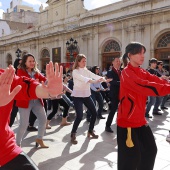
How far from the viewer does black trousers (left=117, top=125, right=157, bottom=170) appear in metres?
2.61

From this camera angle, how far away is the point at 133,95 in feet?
8.89

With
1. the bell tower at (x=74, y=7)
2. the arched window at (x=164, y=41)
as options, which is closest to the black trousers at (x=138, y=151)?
the arched window at (x=164, y=41)

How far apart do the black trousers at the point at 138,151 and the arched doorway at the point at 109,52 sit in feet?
62.3

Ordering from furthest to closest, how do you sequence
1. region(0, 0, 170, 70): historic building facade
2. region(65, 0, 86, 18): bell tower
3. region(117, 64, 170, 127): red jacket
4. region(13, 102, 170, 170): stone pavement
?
region(65, 0, 86, 18): bell tower
region(0, 0, 170, 70): historic building facade
region(13, 102, 170, 170): stone pavement
region(117, 64, 170, 127): red jacket

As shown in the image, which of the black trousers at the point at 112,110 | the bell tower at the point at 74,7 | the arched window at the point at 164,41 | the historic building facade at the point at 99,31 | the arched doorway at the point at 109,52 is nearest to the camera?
the black trousers at the point at 112,110

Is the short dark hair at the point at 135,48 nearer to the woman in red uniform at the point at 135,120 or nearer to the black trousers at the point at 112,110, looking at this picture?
the woman in red uniform at the point at 135,120

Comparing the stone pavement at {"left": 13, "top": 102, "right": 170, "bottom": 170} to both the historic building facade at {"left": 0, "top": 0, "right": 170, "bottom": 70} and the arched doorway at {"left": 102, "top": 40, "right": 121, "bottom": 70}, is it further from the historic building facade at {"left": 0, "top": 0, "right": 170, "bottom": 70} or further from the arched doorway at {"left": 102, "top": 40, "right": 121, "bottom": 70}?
the arched doorway at {"left": 102, "top": 40, "right": 121, "bottom": 70}

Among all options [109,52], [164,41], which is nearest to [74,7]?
[109,52]

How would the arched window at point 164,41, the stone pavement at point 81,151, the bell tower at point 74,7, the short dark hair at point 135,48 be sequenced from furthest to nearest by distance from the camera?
the bell tower at point 74,7 → the arched window at point 164,41 → the stone pavement at point 81,151 → the short dark hair at point 135,48

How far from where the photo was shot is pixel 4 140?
187 cm

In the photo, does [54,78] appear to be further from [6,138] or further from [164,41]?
[164,41]

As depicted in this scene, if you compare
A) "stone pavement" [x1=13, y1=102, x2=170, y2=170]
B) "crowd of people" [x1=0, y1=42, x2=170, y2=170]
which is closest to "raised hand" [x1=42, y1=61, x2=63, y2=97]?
"crowd of people" [x1=0, y1=42, x2=170, y2=170]

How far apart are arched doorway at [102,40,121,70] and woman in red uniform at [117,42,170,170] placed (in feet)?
61.6

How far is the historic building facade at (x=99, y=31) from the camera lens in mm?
18375
